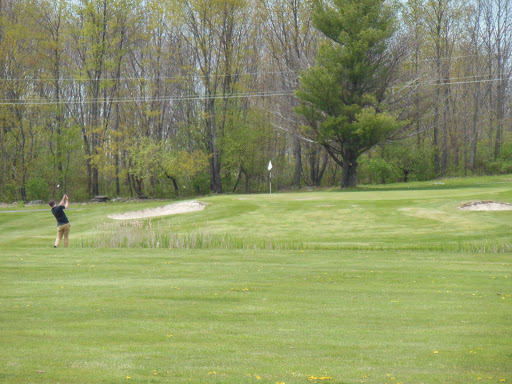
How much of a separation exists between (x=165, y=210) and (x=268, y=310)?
67.3 ft

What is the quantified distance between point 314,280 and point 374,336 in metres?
4.75

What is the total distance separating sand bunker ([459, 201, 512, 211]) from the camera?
24250 mm

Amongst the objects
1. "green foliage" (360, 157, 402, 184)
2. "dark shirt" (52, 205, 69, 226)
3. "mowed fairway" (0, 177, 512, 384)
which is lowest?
"mowed fairway" (0, 177, 512, 384)

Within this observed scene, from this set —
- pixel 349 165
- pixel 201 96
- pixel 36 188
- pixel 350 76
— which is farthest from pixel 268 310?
pixel 201 96

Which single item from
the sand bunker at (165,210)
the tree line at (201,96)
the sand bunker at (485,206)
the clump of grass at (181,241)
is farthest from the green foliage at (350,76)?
the clump of grass at (181,241)

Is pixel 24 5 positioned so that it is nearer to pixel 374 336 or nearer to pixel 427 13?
pixel 427 13

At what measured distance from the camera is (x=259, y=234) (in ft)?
72.4

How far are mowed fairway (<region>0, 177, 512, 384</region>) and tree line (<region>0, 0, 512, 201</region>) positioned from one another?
2752 centimetres

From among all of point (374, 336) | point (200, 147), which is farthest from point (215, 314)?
point (200, 147)

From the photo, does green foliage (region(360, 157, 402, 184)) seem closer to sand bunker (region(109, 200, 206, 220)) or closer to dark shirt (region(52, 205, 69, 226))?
sand bunker (region(109, 200, 206, 220))

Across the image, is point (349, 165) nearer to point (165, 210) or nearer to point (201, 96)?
point (201, 96)

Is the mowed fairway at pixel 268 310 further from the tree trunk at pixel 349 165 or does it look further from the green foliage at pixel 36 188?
the green foliage at pixel 36 188

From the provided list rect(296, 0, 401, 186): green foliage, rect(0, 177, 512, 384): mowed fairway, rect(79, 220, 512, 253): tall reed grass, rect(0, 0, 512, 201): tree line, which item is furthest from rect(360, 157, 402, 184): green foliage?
rect(79, 220, 512, 253): tall reed grass

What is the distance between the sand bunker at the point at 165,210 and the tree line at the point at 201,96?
55.1 ft
